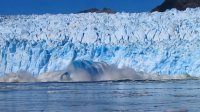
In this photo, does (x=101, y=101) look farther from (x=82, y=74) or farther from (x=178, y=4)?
(x=178, y=4)

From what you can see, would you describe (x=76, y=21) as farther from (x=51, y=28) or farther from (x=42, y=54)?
(x=42, y=54)

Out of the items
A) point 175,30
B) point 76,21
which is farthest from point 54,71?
point 175,30

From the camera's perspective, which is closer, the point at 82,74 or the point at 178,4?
the point at 82,74

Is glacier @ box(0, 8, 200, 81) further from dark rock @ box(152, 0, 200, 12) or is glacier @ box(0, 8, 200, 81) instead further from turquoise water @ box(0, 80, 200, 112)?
dark rock @ box(152, 0, 200, 12)

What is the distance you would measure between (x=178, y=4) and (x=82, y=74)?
869 inches

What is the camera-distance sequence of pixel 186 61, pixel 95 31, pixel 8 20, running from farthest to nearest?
pixel 8 20 → pixel 95 31 → pixel 186 61

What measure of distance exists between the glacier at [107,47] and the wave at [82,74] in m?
0.13

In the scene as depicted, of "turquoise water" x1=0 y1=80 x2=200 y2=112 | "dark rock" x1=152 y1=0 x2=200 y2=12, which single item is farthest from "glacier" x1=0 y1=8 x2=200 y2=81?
"dark rock" x1=152 y1=0 x2=200 y2=12

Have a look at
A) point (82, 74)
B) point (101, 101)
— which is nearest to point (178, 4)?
point (82, 74)

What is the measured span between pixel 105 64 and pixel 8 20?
752 cm

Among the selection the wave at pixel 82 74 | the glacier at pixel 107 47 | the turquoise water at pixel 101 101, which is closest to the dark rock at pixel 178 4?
the wave at pixel 82 74

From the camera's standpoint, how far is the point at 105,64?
1201 inches

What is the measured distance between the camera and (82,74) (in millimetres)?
33750

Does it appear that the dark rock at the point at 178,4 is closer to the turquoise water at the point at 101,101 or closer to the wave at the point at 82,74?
the wave at the point at 82,74
